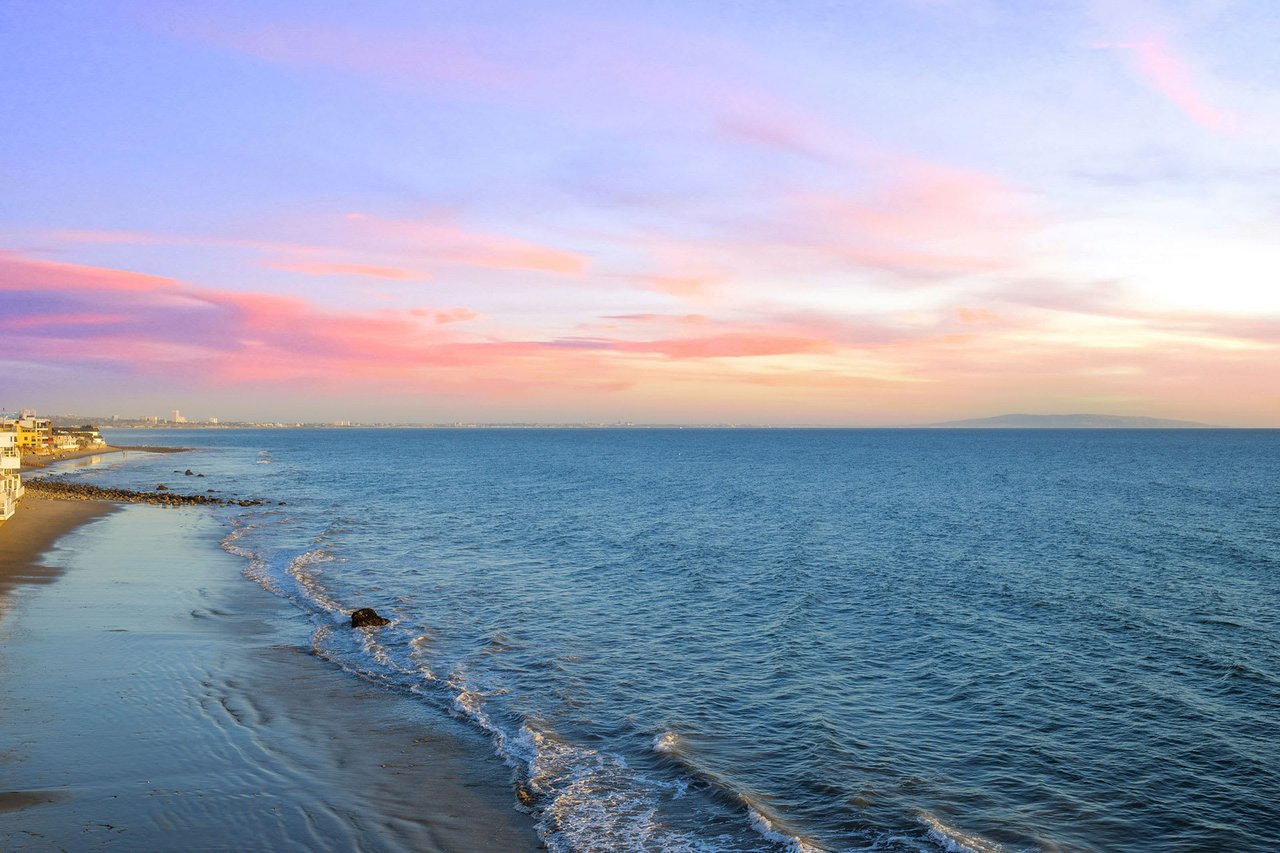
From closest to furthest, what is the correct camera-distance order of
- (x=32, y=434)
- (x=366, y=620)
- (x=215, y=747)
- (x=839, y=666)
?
(x=215, y=747), (x=839, y=666), (x=366, y=620), (x=32, y=434)

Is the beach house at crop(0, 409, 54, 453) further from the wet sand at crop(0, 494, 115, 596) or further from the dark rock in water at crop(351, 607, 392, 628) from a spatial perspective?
the dark rock in water at crop(351, 607, 392, 628)

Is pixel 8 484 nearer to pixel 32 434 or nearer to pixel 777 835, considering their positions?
pixel 777 835

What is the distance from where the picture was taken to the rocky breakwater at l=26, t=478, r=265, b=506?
70375 millimetres

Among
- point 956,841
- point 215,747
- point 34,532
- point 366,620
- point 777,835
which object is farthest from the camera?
point 34,532

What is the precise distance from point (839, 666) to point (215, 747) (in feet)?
51.7

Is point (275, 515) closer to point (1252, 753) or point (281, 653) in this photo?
point (281, 653)

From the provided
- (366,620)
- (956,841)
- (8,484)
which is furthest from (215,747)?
(8,484)

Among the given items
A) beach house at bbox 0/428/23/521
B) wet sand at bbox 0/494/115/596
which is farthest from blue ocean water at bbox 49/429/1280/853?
beach house at bbox 0/428/23/521

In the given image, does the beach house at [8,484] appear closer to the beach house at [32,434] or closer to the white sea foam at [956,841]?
the white sea foam at [956,841]

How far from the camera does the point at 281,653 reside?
24531 millimetres

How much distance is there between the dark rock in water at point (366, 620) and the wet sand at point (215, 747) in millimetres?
1612

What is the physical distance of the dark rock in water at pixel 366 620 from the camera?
27938mm

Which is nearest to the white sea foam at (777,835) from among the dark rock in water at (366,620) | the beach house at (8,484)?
the dark rock in water at (366,620)

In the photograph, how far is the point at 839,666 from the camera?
2372cm
